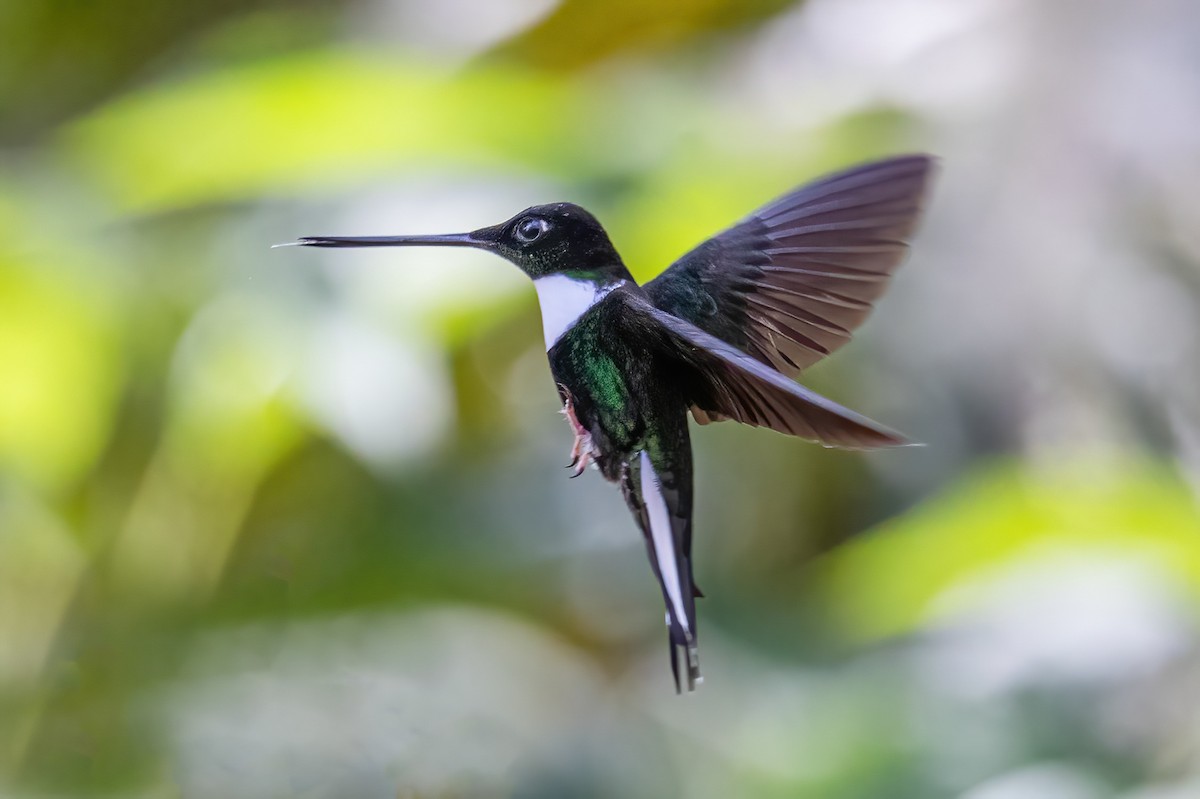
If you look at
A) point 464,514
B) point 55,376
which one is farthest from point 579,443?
point 464,514

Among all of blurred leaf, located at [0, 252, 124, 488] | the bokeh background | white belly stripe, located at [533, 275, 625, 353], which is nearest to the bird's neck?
white belly stripe, located at [533, 275, 625, 353]

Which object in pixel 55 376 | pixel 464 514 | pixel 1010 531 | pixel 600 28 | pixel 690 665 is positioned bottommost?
pixel 690 665

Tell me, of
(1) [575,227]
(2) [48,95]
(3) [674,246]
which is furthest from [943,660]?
(2) [48,95]

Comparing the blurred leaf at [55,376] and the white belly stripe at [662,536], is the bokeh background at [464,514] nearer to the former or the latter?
the blurred leaf at [55,376]

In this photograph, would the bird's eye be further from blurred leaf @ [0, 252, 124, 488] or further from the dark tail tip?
blurred leaf @ [0, 252, 124, 488]

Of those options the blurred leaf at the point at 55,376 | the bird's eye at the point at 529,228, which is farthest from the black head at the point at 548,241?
the blurred leaf at the point at 55,376

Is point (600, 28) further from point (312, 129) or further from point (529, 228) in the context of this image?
point (529, 228)
